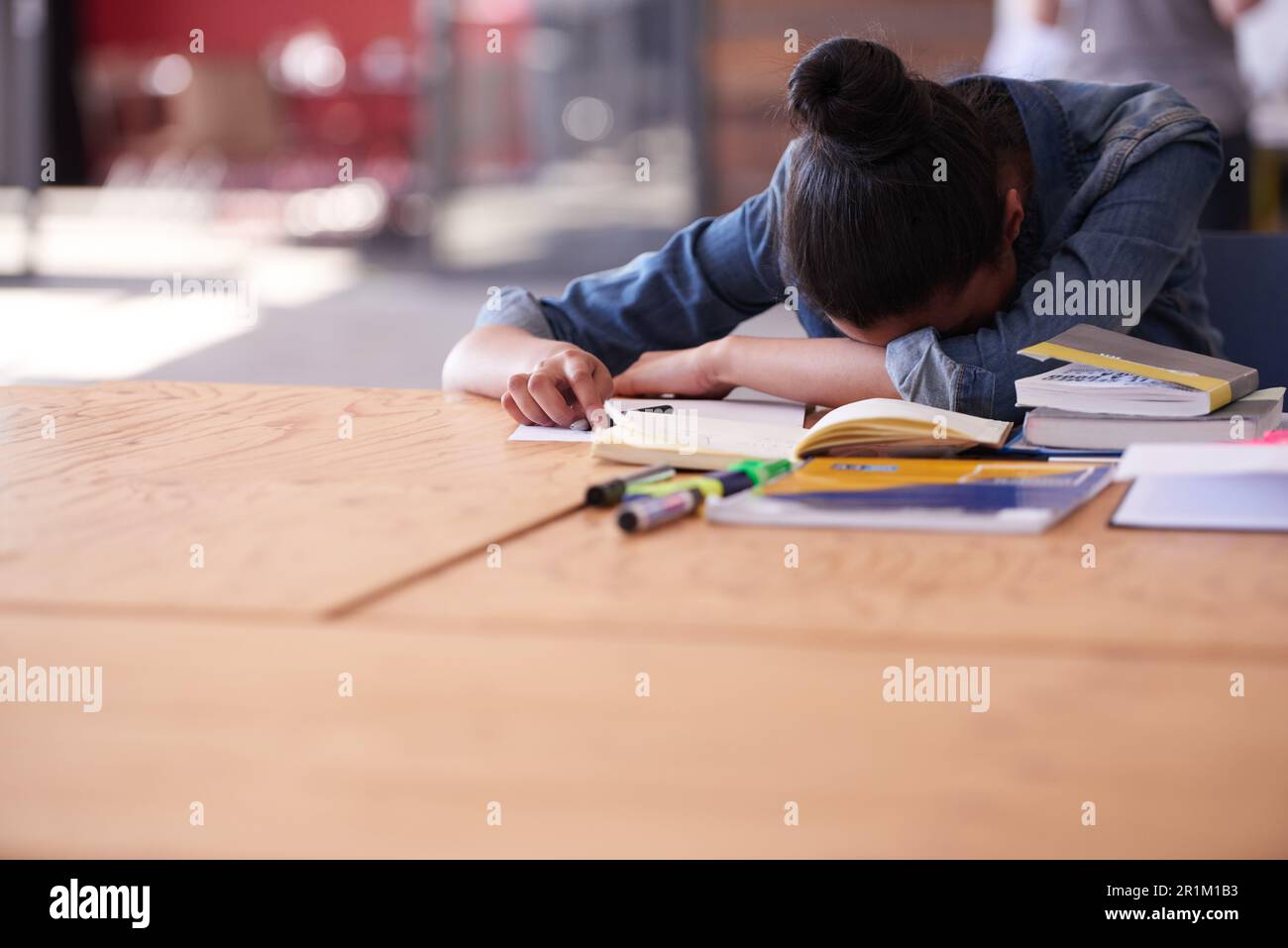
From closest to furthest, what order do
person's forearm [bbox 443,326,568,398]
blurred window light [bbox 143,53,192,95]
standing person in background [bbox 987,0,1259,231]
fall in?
person's forearm [bbox 443,326,568,398], standing person in background [bbox 987,0,1259,231], blurred window light [bbox 143,53,192,95]

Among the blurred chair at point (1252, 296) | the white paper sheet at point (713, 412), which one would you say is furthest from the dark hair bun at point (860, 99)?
the blurred chair at point (1252, 296)

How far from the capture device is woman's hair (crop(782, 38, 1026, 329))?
1167 millimetres

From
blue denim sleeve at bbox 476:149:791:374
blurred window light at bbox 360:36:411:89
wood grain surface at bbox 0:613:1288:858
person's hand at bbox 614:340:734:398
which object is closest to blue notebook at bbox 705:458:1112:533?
wood grain surface at bbox 0:613:1288:858

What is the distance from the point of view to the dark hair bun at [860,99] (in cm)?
116

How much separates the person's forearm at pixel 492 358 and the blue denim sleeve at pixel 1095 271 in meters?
0.36

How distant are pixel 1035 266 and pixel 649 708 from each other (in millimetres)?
913

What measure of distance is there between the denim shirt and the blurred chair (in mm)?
84

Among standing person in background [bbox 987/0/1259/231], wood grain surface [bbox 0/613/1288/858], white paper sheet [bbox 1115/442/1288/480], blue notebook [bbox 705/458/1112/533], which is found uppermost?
standing person in background [bbox 987/0/1259/231]

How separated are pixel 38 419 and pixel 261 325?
3800mm

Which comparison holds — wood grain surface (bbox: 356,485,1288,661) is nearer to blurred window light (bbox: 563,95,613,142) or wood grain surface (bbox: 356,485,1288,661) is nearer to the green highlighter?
the green highlighter

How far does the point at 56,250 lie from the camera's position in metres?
7.03

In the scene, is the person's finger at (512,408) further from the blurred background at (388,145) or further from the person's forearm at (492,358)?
the blurred background at (388,145)
